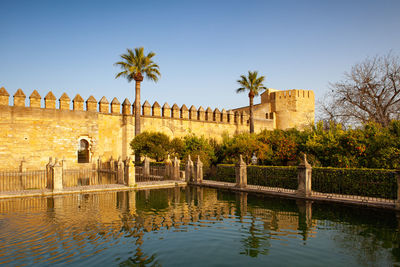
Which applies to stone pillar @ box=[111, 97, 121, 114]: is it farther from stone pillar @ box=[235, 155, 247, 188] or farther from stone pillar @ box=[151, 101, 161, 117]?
stone pillar @ box=[235, 155, 247, 188]

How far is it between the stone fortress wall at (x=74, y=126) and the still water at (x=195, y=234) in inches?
475

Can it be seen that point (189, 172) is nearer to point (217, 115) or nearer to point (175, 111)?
point (175, 111)

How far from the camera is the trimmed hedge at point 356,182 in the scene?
952cm

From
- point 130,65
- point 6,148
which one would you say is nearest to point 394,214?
point 130,65

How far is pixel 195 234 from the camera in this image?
6258 millimetres

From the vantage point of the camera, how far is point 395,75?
17.0 metres

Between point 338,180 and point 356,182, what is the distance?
24.5 inches

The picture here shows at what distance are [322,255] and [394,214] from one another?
418 centimetres

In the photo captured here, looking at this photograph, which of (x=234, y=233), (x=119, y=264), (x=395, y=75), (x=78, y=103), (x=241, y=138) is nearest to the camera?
(x=119, y=264)

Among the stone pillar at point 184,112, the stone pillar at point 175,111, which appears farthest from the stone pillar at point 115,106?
the stone pillar at point 184,112

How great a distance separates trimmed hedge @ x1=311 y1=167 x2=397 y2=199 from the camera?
952 centimetres

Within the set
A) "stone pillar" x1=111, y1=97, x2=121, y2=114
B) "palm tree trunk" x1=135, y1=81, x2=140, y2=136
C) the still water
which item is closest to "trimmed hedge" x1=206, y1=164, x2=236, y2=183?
the still water

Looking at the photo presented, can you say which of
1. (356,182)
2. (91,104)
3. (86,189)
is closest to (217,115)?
(91,104)

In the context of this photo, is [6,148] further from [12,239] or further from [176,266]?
[176,266]
